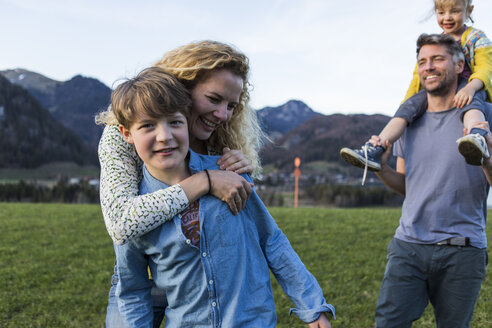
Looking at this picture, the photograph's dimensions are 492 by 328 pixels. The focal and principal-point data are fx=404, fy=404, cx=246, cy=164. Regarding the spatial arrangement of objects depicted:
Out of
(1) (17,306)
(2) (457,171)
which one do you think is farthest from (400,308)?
(1) (17,306)

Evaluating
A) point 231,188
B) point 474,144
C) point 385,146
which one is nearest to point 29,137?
point 385,146

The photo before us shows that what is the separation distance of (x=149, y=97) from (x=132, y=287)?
80 centimetres

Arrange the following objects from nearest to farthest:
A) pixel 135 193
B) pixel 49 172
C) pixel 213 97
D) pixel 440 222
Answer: pixel 135 193 < pixel 213 97 < pixel 440 222 < pixel 49 172

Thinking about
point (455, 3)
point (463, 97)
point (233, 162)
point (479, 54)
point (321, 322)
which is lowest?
point (321, 322)

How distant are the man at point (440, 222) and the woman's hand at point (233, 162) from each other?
1.44 meters

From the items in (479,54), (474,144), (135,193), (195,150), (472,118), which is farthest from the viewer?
(479,54)

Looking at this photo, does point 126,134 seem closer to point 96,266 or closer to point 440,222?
point 440,222

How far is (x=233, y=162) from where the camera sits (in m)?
1.82

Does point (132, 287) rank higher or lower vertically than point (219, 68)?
lower

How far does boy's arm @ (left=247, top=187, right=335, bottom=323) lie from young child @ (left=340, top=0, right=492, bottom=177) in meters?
1.05

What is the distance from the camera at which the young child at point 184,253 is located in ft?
5.14

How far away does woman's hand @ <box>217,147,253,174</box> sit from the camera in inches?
70.8

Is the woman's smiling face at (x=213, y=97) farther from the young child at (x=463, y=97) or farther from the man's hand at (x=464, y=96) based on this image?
the man's hand at (x=464, y=96)

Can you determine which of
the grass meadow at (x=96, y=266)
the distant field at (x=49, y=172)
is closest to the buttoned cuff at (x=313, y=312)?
the grass meadow at (x=96, y=266)
